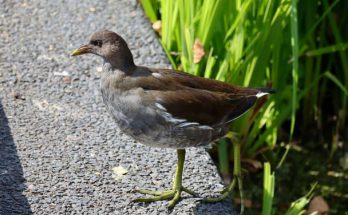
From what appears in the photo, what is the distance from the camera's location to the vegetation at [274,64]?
132 inches

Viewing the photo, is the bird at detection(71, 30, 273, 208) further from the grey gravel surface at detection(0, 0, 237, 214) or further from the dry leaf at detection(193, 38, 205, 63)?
the dry leaf at detection(193, 38, 205, 63)

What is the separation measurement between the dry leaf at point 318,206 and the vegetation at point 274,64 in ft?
0.45

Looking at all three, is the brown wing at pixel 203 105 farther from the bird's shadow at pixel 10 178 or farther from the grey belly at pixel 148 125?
the bird's shadow at pixel 10 178

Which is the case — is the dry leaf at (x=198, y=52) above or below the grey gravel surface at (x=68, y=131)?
above

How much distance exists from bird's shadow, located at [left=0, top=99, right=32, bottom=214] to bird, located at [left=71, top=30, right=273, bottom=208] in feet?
1.29

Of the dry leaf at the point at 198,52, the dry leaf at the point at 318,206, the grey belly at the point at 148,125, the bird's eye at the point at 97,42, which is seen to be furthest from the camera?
the dry leaf at the point at 318,206

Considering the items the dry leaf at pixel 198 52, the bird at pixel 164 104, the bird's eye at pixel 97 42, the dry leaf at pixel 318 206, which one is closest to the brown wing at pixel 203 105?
the bird at pixel 164 104

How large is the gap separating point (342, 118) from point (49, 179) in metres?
1.79

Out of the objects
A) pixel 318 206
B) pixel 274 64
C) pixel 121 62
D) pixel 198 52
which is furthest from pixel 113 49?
pixel 318 206

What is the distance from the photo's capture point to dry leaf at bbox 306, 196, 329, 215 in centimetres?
374

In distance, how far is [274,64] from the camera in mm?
3564

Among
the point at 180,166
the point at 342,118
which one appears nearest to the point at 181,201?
the point at 180,166

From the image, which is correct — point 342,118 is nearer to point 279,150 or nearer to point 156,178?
point 279,150

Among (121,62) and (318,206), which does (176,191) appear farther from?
(318,206)
